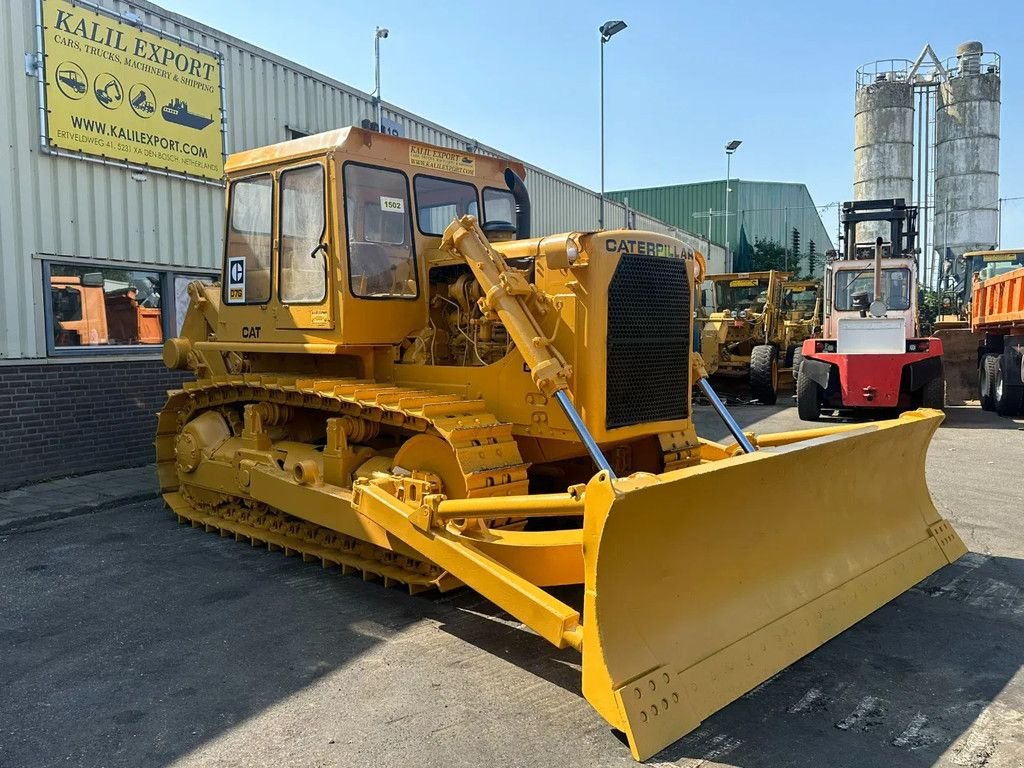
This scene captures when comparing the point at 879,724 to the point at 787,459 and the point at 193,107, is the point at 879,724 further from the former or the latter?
the point at 193,107

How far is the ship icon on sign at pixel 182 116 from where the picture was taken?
9250 mm

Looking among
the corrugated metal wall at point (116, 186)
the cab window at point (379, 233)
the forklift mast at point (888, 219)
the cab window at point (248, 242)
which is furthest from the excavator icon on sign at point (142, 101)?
the forklift mast at point (888, 219)

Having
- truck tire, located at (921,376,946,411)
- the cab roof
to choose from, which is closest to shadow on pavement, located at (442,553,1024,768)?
the cab roof

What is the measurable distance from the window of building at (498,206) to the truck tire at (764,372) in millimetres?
10063

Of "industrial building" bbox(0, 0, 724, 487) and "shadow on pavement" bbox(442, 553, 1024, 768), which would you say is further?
"industrial building" bbox(0, 0, 724, 487)

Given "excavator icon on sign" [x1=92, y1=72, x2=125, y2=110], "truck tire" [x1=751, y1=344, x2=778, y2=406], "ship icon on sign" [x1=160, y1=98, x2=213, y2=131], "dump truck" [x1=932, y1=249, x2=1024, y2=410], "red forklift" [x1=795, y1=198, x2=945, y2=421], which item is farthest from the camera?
"dump truck" [x1=932, y1=249, x2=1024, y2=410]

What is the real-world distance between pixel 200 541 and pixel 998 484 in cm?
770

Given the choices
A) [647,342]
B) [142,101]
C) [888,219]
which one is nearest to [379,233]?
[647,342]

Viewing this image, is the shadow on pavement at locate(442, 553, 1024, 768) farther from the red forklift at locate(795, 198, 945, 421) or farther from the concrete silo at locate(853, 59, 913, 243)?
the concrete silo at locate(853, 59, 913, 243)

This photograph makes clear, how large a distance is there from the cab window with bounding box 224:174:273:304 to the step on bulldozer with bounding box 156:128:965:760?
22mm

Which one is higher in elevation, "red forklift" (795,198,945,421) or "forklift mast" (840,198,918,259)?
"forklift mast" (840,198,918,259)

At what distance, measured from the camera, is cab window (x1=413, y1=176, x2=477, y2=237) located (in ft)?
19.5

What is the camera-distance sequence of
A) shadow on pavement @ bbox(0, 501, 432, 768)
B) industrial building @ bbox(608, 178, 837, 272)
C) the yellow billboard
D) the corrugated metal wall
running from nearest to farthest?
shadow on pavement @ bbox(0, 501, 432, 768), the corrugated metal wall, the yellow billboard, industrial building @ bbox(608, 178, 837, 272)

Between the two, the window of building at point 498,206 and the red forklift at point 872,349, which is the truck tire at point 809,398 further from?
the window of building at point 498,206
